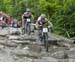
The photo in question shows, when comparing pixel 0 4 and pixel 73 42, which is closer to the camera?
pixel 73 42

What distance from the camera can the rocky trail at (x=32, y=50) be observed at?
41.9 feet

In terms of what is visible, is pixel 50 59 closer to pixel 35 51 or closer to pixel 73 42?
pixel 35 51

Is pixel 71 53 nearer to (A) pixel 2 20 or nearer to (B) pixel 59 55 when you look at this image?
(B) pixel 59 55

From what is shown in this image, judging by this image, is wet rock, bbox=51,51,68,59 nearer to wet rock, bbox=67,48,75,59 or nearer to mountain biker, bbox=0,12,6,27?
wet rock, bbox=67,48,75,59

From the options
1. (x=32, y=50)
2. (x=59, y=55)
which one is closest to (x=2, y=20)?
(x=32, y=50)

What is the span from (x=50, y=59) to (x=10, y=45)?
396cm

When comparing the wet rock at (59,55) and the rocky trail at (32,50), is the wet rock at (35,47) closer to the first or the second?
the rocky trail at (32,50)

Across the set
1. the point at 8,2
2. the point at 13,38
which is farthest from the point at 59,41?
the point at 8,2

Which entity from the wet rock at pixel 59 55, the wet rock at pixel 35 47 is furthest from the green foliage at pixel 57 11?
the wet rock at pixel 59 55

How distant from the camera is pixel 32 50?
14.8 meters

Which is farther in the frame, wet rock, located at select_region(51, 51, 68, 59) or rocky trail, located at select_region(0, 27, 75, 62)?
wet rock, located at select_region(51, 51, 68, 59)

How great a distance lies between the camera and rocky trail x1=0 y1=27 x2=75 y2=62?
502 inches

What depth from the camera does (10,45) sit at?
16109mm

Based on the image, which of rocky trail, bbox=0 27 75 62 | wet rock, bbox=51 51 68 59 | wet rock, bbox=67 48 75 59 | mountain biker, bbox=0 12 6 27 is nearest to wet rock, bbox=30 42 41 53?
rocky trail, bbox=0 27 75 62
